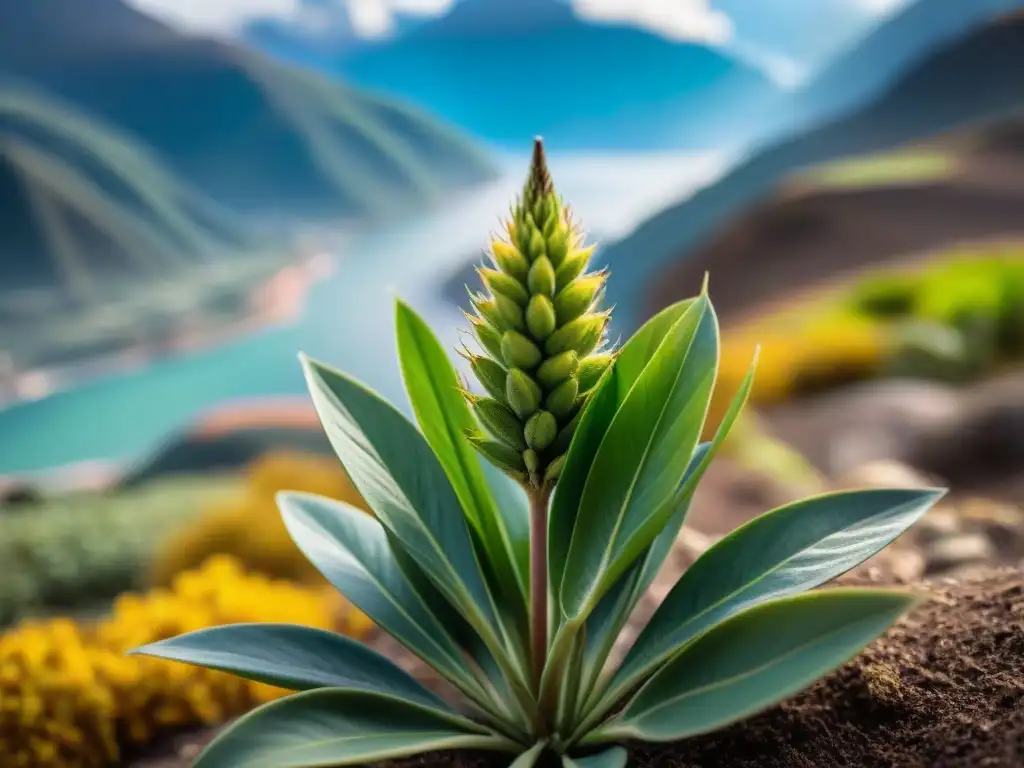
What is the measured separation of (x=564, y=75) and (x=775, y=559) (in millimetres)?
9167

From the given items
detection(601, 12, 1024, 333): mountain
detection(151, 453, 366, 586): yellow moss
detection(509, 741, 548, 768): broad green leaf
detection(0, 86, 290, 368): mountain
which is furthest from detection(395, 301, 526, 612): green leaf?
detection(0, 86, 290, 368): mountain

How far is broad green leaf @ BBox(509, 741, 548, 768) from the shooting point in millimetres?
651

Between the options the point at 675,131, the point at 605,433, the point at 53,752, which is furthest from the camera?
the point at 675,131

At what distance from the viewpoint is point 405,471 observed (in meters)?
0.78

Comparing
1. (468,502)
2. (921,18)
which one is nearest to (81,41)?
(921,18)

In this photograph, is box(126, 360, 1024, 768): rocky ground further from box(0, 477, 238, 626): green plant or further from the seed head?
box(0, 477, 238, 626): green plant

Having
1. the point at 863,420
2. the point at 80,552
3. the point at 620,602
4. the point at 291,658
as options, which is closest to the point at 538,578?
the point at 620,602

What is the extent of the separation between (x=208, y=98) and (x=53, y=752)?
32.2 feet

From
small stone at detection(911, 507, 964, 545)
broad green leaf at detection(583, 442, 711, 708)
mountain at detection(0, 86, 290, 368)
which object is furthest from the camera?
mountain at detection(0, 86, 290, 368)

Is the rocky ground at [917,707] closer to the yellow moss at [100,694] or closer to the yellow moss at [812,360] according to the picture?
the yellow moss at [100,694]

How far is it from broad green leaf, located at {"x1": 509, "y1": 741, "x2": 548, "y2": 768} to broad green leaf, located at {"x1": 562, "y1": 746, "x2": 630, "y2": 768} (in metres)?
0.04

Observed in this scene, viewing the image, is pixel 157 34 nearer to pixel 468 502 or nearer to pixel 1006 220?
pixel 1006 220

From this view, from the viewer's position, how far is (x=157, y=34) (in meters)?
Answer: 9.86

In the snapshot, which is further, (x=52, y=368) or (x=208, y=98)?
(x=208, y=98)
